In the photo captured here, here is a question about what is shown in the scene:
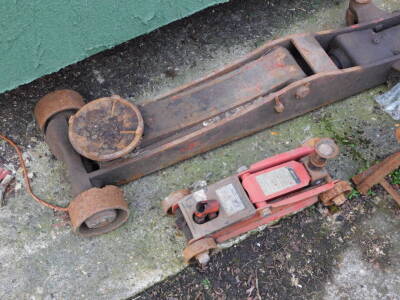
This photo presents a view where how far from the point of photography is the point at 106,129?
12.5 ft

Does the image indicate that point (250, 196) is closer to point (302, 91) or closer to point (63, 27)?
point (302, 91)

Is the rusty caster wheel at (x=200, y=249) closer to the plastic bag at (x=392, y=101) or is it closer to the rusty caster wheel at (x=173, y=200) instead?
the rusty caster wheel at (x=173, y=200)

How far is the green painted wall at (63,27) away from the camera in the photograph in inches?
143

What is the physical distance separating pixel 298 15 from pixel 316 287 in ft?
10.1

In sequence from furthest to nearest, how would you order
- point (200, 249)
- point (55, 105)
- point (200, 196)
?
1. point (55, 105)
2. point (200, 196)
3. point (200, 249)

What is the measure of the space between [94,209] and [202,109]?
1306mm

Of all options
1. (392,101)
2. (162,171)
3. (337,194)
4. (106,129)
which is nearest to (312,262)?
(337,194)

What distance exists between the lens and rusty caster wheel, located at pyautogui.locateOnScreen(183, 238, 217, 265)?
3.53 metres

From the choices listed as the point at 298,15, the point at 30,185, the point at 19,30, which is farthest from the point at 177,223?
the point at 298,15

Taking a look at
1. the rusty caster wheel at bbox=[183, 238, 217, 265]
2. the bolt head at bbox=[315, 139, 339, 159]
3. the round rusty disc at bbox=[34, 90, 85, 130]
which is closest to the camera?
the bolt head at bbox=[315, 139, 339, 159]

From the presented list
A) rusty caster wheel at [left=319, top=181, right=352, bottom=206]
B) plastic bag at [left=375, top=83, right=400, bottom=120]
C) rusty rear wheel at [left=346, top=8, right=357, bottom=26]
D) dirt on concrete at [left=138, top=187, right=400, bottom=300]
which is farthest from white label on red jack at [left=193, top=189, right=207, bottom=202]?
rusty rear wheel at [left=346, top=8, right=357, bottom=26]

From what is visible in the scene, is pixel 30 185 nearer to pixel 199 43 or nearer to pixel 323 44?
pixel 199 43

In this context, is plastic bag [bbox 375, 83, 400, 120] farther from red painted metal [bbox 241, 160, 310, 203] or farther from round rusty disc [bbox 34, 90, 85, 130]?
round rusty disc [bbox 34, 90, 85, 130]

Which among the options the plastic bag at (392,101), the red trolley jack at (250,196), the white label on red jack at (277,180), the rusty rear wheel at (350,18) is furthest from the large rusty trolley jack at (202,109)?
the white label on red jack at (277,180)
